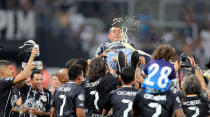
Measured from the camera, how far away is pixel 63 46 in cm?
1877

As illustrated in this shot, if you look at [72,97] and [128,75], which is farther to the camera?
[72,97]

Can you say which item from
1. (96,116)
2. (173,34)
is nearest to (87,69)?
(96,116)

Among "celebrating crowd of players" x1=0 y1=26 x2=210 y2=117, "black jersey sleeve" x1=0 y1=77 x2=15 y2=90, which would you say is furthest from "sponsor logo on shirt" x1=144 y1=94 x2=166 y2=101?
"black jersey sleeve" x1=0 y1=77 x2=15 y2=90

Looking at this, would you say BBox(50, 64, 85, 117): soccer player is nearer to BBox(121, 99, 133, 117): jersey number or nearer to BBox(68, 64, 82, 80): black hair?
BBox(68, 64, 82, 80): black hair

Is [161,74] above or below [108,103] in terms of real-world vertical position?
above

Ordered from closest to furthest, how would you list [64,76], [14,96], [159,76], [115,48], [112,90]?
[159,76]
[112,90]
[14,96]
[115,48]
[64,76]

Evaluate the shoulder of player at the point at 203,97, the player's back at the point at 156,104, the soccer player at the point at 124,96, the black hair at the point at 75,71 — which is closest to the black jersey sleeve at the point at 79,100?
the black hair at the point at 75,71

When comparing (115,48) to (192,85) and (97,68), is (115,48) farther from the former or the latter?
(192,85)

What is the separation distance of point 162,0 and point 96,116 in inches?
489

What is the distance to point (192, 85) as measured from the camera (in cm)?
827

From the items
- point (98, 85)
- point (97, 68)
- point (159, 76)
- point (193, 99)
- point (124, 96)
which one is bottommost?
point (193, 99)

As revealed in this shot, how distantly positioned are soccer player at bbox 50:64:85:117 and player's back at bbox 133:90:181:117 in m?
1.19

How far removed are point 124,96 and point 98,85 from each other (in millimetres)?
749

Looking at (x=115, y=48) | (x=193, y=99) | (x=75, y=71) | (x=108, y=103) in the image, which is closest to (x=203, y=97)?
(x=193, y=99)
